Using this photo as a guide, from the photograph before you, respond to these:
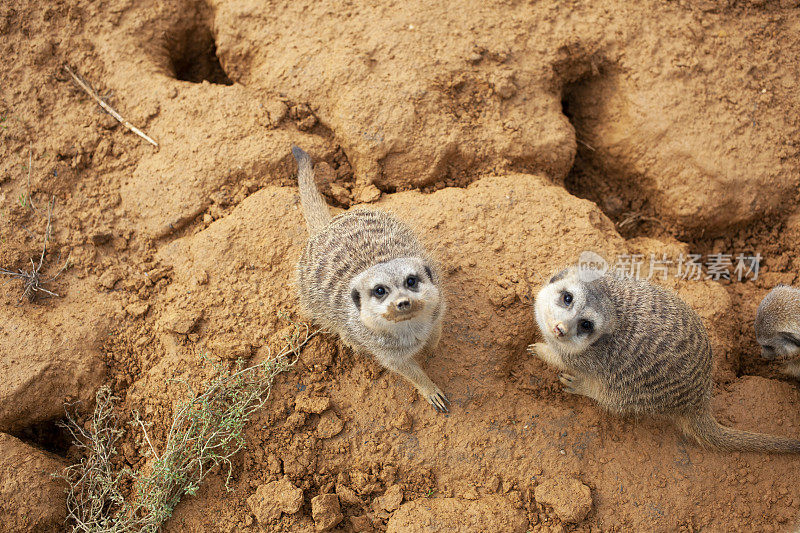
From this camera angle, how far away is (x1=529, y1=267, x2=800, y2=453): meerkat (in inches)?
106

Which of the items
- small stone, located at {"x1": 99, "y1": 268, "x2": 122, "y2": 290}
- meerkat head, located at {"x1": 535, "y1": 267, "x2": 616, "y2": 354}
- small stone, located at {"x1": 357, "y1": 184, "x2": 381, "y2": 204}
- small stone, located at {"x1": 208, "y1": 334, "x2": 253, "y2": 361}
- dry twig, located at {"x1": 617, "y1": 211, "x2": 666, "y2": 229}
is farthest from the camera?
dry twig, located at {"x1": 617, "y1": 211, "x2": 666, "y2": 229}

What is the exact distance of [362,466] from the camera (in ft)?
9.51

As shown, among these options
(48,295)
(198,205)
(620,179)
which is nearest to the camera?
(48,295)

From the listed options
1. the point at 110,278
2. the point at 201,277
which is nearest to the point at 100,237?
the point at 110,278

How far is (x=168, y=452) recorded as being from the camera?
2.73 m

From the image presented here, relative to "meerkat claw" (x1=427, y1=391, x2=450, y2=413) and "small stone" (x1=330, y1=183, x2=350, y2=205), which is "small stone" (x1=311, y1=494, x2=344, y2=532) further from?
"small stone" (x1=330, y1=183, x2=350, y2=205)

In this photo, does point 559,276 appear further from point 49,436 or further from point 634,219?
point 49,436

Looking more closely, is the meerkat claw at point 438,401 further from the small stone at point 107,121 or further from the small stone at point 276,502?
the small stone at point 107,121

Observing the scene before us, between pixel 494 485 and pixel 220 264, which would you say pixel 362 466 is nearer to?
pixel 494 485

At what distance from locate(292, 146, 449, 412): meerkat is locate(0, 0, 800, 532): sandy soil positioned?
23 cm

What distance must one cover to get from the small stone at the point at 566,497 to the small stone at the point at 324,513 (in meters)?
1.05

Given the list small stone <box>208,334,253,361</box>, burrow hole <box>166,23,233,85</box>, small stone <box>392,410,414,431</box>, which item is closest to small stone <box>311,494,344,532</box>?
small stone <box>392,410,414,431</box>

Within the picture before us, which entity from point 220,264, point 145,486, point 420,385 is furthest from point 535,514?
point 220,264

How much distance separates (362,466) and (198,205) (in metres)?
1.89
